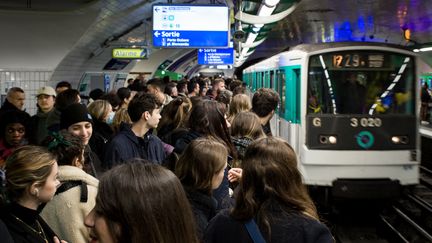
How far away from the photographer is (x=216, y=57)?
21.2 m

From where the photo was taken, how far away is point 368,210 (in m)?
9.12

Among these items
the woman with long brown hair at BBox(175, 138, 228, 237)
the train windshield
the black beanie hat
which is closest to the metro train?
the train windshield

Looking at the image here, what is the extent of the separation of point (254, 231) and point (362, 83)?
244 inches

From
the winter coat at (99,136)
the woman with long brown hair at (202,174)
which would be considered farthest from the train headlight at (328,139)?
the woman with long brown hair at (202,174)

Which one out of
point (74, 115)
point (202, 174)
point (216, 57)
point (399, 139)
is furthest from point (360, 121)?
point (216, 57)

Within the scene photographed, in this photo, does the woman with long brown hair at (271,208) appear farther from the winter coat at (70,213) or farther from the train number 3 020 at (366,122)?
the train number 3 020 at (366,122)

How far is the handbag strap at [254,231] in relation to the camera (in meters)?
2.29

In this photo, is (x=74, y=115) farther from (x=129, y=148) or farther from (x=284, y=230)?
(x=284, y=230)

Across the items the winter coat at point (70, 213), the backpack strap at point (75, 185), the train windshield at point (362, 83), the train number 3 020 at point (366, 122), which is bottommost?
the winter coat at point (70, 213)

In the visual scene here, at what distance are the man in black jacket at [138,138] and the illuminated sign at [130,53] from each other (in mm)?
13072

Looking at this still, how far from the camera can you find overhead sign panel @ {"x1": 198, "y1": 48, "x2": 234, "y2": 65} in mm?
21141

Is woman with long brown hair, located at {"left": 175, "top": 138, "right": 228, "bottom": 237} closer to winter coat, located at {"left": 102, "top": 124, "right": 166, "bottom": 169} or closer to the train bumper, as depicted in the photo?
winter coat, located at {"left": 102, "top": 124, "right": 166, "bottom": 169}

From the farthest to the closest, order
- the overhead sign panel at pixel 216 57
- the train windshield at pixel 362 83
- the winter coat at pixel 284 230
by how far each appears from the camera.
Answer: the overhead sign panel at pixel 216 57 < the train windshield at pixel 362 83 < the winter coat at pixel 284 230

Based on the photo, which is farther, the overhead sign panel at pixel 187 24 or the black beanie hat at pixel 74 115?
the overhead sign panel at pixel 187 24
